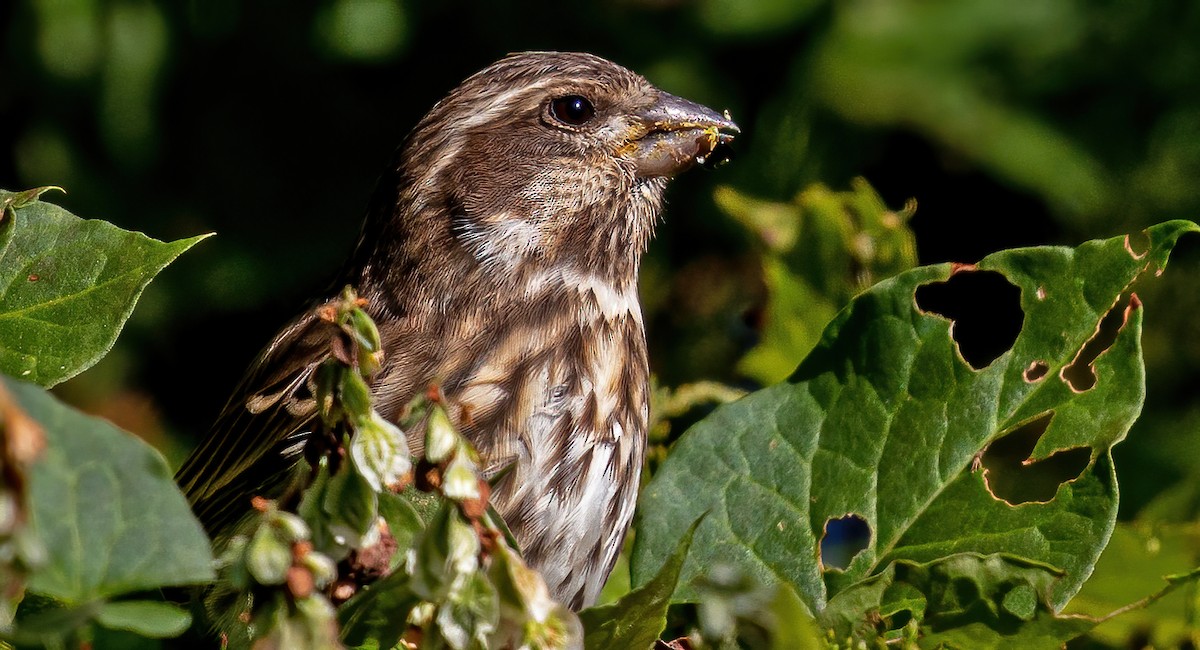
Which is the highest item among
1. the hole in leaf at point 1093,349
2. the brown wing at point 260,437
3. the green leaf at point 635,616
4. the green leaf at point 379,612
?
the green leaf at point 379,612

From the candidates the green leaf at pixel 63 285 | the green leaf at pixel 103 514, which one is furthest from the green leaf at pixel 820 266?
the green leaf at pixel 103 514

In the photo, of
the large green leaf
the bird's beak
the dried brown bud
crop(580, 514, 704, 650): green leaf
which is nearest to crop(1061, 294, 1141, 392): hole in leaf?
the bird's beak

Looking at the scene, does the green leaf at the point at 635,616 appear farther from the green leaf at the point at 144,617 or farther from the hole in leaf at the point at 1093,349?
the hole in leaf at the point at 1093,349

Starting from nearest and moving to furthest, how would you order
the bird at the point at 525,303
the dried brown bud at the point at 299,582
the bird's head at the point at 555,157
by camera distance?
the dried brown bud at the point at 299,582 → the bird at the point at 525,303 → the bird's head at the point at 555,157

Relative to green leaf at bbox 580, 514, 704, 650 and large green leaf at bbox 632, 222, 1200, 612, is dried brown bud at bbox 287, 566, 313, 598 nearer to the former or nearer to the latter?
green leaf at bbox 580, 514, 704, 650

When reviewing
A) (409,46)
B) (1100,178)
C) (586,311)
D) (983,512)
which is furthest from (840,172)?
(983,512)
